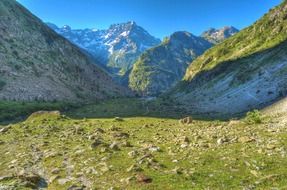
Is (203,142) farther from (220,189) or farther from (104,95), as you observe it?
(104,95)

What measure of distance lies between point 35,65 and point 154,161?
400 feet

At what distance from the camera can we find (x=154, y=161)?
26406mm

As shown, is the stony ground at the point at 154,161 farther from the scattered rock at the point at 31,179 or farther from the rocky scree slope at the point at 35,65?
the rocky scree slope at the point at 35,65

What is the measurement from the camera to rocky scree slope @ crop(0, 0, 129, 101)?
11544 centimetres

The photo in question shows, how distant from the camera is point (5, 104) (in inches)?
3654

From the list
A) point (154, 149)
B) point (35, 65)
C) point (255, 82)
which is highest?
point (35, 65)

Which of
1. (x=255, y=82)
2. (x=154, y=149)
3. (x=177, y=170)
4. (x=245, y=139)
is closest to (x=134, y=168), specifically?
(x=177, y=170)

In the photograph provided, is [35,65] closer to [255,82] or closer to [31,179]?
[255,82]

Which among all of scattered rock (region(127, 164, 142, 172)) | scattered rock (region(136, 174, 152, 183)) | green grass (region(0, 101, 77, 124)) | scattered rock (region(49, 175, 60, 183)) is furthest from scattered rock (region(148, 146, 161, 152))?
green grass (region(0, 101, 77, 124))

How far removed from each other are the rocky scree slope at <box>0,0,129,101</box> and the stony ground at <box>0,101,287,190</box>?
72812 millimetres

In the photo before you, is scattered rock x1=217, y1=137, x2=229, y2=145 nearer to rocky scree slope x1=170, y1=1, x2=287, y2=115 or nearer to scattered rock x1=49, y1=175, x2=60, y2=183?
scattered rock x1=49, y1=175, x2=60, y2=183

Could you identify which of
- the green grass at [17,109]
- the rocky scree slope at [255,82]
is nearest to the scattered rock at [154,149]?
the rocky scree slope at [255,82]

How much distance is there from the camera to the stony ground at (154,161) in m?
21.7

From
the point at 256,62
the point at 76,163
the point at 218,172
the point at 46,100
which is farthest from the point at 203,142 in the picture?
the point at 256,62
